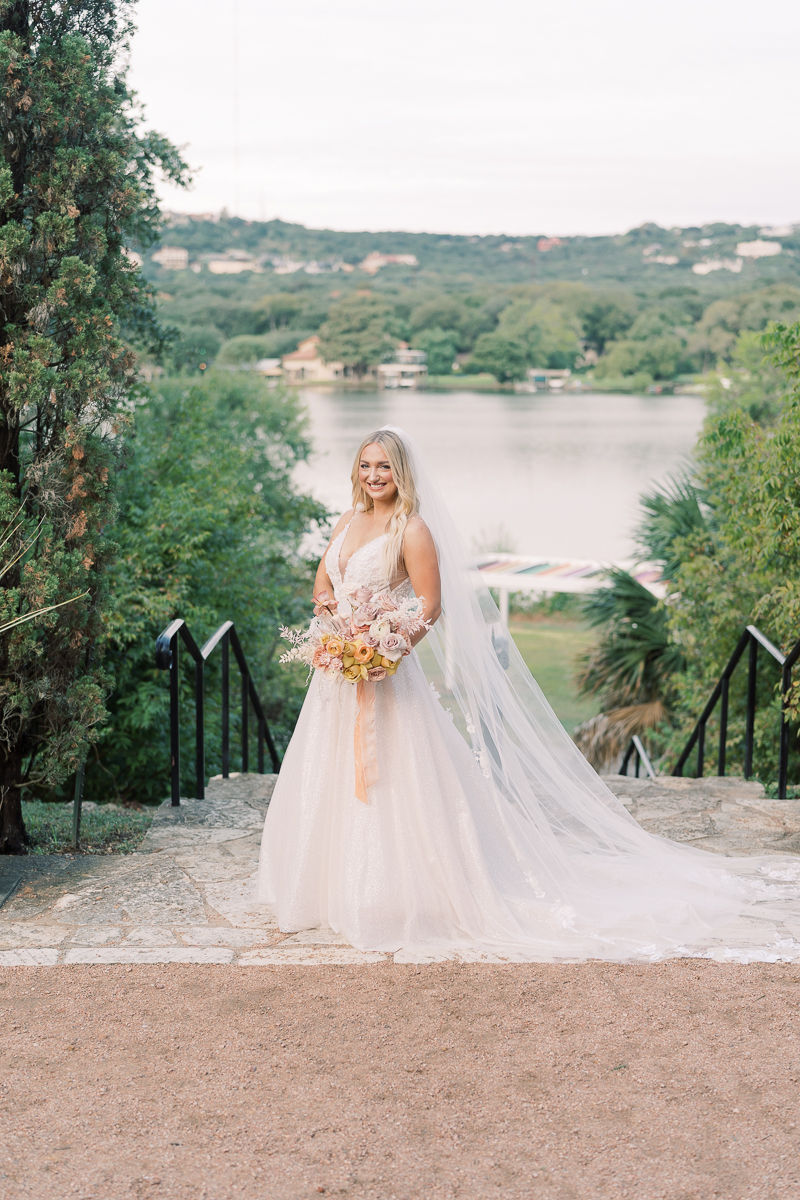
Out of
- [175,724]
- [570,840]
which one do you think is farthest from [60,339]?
[570,840]

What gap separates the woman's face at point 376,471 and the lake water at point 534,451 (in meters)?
27.8

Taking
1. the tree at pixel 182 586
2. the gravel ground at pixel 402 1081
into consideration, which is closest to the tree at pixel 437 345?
the tree at pixel 182 586

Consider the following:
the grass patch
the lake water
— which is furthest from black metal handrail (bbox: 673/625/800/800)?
the lake water

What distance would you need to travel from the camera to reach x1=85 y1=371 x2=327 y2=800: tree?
988 cm

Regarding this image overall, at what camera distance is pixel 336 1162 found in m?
2.45

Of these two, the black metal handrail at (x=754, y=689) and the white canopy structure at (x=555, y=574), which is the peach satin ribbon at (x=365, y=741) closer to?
the black metal handrail at (x=754, y=689)

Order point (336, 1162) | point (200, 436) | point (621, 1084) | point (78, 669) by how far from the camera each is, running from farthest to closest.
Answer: point (200, 436) → point (78, 669) → point (621, 1084) → point (336, 1162)

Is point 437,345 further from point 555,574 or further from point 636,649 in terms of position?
point 636,649

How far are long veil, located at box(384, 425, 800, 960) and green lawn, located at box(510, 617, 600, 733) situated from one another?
44.8 feet

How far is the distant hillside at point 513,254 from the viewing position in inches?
1533

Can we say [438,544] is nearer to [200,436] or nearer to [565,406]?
[200,436]

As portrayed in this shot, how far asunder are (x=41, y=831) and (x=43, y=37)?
11.5 feet

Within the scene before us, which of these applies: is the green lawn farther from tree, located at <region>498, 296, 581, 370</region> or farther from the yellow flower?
the yellow flower

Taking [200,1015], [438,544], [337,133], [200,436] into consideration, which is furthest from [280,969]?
[337,133]
